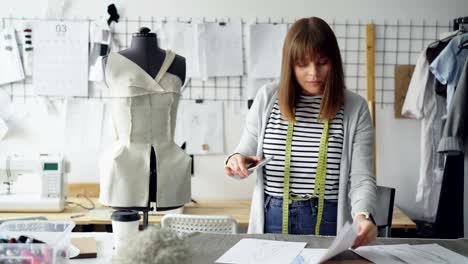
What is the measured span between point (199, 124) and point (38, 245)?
7.02 ft

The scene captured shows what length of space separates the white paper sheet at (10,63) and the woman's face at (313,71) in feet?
6.63

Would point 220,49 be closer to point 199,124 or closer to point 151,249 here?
point 199,124

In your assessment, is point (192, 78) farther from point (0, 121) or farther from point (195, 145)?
point (0, 121)

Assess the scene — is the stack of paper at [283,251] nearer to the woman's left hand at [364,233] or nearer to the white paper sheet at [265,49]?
the woman's left hand at [364,233]

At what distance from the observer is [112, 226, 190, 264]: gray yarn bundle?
3.55 feet

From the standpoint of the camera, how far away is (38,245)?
1.17 meters

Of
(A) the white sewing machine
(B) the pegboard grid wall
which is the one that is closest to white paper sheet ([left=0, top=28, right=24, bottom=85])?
(B) the pegboard grid wall

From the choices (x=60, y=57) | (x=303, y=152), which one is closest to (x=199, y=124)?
(x=60, y=57)

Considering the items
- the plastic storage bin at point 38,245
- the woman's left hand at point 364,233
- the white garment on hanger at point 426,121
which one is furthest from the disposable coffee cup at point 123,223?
the white garment on hanger at point 426,121

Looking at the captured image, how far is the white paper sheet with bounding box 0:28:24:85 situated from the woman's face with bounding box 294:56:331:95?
6.63ft

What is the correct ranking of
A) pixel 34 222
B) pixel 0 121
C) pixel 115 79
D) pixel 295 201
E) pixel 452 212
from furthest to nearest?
pixel 0 121
pixel 452 212
pixel 115 79
pixel 295 201
pixel 34 222

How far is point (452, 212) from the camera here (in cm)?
291

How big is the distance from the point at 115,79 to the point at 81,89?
46.2 inches

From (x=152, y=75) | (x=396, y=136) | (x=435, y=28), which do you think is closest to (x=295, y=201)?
(x=152, y=75)
